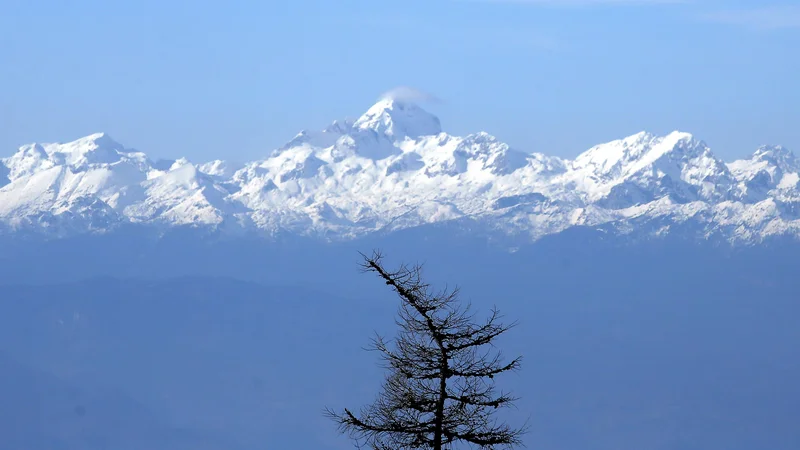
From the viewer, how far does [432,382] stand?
14.7m

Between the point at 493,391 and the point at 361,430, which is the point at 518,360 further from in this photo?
the point at 361,430

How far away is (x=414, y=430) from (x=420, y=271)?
162 centimetres

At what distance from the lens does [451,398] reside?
582 inches

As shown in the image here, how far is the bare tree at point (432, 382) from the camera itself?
Answer: 14273 millimetres

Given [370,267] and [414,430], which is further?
[414,430]

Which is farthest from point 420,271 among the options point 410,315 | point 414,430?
point 414,430

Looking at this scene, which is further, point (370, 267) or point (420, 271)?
point (420, 271)

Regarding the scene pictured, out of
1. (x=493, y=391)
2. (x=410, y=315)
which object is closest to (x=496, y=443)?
(x=493, y=391)

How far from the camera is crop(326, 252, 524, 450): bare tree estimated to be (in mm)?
14273

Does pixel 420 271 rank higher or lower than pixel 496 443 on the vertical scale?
higher

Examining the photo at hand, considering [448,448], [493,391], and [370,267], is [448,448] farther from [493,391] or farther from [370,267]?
[370,267]

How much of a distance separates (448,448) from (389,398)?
2.60ft

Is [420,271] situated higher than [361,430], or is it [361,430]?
[420,271]

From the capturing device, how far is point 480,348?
14242mm
